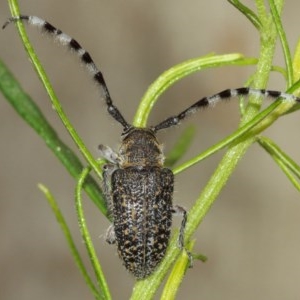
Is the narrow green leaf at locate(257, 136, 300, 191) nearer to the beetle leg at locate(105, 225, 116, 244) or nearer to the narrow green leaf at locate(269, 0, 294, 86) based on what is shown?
the narrow green leaf at locate(269, 0, 294, 86)

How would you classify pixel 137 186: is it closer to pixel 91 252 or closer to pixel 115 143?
pixel 91 252

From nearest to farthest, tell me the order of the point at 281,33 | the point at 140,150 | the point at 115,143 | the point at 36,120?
the point at 281,33 < the point at 36,120 < the point at 140,150 < the point at 115,143

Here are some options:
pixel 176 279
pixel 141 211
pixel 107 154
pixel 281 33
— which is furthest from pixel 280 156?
pixel 107 154

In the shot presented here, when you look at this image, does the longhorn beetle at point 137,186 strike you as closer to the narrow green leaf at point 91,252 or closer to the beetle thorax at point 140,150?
the beetle thorax at point 140,150

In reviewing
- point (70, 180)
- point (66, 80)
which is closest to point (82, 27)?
point (66, 80)

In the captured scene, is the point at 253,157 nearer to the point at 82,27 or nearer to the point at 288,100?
the point at 82,27

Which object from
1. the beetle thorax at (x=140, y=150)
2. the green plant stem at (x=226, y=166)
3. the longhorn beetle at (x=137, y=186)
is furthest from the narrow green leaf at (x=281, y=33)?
the beetle thorax at (x=140, y=150)

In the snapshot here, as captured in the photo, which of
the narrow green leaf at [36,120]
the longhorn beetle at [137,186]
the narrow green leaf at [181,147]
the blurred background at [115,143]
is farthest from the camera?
the blurred background at [115,143]
